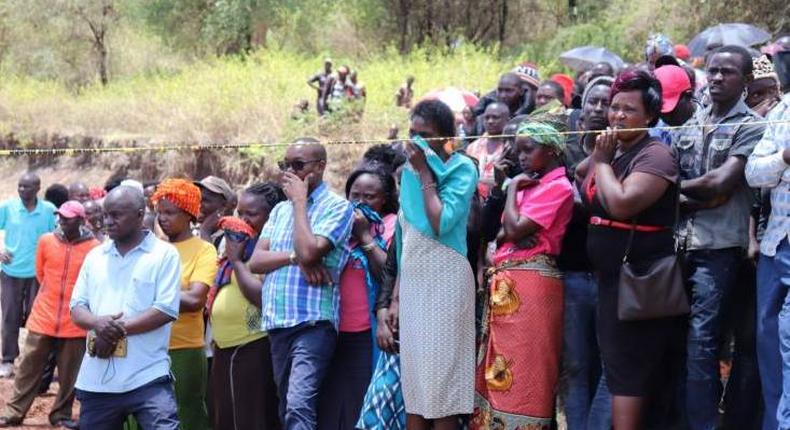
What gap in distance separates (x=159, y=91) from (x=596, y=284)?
1612cm

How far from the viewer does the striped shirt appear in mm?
4824

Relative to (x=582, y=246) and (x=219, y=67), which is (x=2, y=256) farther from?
(x=219, y=67)

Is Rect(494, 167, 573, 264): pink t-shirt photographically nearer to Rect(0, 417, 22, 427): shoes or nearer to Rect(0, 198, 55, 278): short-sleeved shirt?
Rect(0, 417, 22, 427): shoes

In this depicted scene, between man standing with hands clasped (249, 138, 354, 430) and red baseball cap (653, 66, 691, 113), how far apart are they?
1894 mm

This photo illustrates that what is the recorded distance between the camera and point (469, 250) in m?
5.83

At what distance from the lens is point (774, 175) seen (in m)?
4.82

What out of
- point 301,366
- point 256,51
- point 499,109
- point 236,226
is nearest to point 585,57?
point 499,109

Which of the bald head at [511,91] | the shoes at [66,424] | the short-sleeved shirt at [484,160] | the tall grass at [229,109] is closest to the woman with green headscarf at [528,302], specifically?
the short-sleeved shirt at [484,160]

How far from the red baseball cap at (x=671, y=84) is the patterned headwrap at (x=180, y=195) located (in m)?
2.90

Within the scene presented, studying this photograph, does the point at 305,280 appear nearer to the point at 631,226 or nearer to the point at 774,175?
the point at 631,226

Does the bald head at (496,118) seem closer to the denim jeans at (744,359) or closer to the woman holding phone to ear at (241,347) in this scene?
the woman holding phone to ear at (241,347)

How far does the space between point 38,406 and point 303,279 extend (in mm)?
4124

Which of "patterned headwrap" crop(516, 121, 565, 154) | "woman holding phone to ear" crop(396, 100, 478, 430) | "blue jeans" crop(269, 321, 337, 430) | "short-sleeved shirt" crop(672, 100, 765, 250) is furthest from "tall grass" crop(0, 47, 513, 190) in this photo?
"short-sleeved shirt" crop(672, 100, 765, 250)

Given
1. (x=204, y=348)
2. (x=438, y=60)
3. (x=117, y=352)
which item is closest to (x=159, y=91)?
(x=438, y=60)
